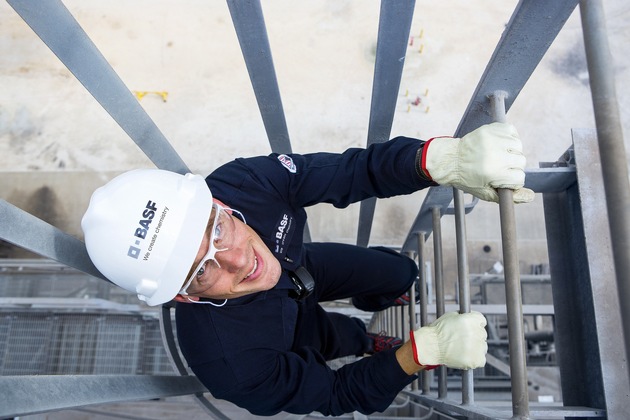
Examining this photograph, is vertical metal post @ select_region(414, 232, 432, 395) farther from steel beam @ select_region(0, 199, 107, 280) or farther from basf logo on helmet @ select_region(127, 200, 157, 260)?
steel beam @ select_region(0, 199, 107, 280)

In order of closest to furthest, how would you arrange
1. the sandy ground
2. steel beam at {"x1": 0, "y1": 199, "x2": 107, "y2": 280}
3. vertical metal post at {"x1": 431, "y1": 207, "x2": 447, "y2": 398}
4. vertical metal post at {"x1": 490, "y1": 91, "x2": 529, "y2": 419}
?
steel beam at {"x1": 0, "y1": 199, "x2": 107, "y2": 280} → vertical metal post at {"x1": 490, "y1": 91, "x2": 529, "y2": 419} → vertical metal post at {"x1": 431, "y1": 207, "x2": 447, "y2": 398} → the sandy ground

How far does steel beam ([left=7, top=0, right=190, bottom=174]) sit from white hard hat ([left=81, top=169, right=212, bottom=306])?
0.12 metres

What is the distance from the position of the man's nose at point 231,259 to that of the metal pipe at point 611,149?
1062 mm

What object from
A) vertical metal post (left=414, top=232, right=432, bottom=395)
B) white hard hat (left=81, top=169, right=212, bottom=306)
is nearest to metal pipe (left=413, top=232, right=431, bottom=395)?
vertical metal post (left=414, top=232, right=432, bottom=395)

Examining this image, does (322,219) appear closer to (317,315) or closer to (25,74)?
(317,315)

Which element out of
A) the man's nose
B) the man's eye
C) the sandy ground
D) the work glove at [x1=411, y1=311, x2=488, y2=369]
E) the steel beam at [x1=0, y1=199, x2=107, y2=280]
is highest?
the sandy ground

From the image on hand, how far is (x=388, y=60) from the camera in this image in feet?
4.73

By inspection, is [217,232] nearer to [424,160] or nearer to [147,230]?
[147,230]

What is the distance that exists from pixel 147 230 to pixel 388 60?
773 millimetres

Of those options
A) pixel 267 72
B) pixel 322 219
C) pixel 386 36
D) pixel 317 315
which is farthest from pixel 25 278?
pixel 386 36

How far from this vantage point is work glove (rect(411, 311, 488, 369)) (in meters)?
1.57

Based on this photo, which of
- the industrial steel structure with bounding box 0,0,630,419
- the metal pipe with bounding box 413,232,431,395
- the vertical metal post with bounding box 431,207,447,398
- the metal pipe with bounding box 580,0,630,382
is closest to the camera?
the metal pipe with bounding box 580,0,630,382

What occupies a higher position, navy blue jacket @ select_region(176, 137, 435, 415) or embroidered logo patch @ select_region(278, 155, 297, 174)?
embroidered logo patch @ select_region(278, 155, 297, 174)

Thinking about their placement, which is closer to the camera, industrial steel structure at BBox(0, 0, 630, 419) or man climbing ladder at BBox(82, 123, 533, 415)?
industrial steel structure at BBox(0, 0, 630, 419)
